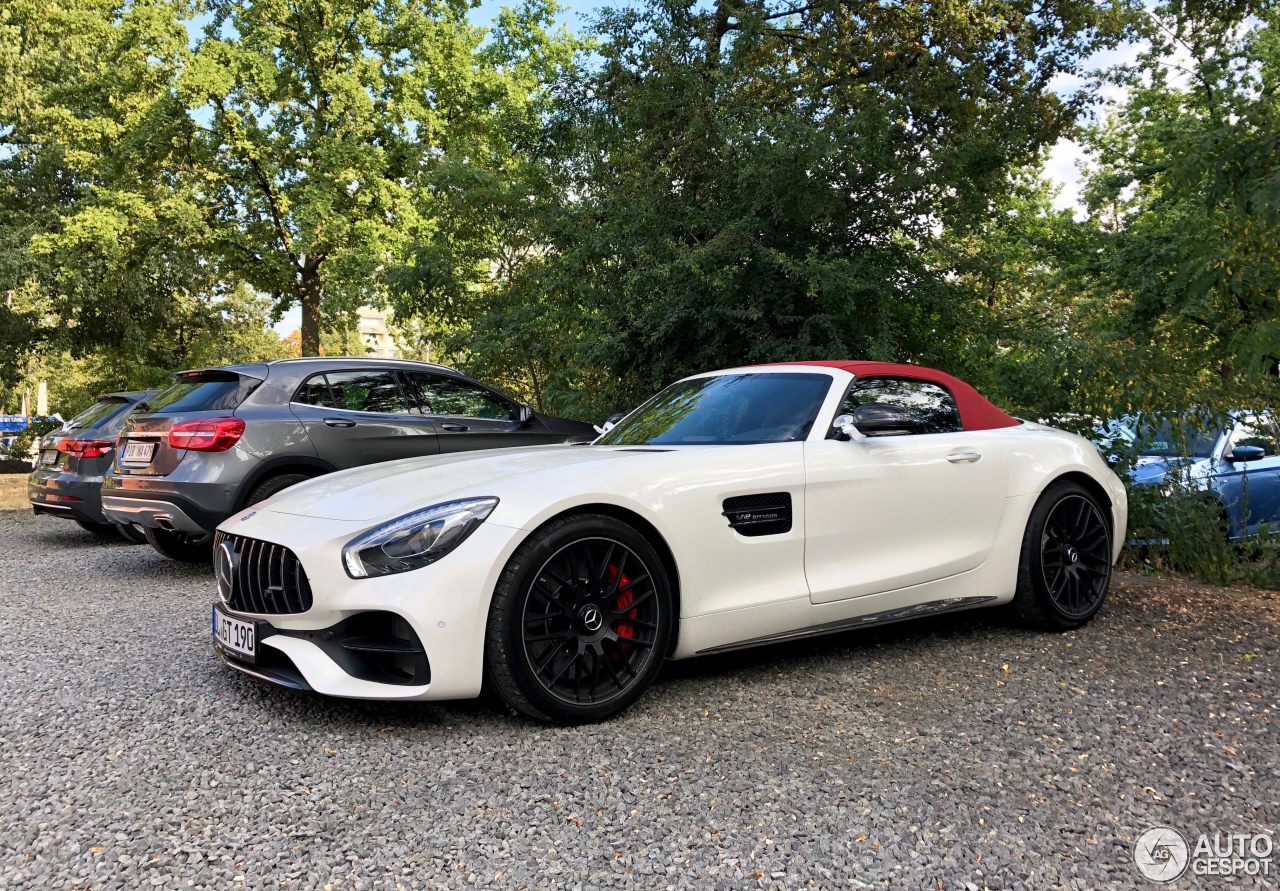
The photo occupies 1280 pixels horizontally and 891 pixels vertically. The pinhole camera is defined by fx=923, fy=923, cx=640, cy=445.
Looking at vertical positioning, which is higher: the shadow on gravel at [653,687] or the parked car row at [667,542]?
the parked car row at [667,542]

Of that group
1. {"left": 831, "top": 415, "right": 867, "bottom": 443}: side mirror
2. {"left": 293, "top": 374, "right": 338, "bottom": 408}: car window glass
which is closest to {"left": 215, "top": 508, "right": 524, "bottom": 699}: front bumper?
{"left": 831, "top": 415, "right": 867, "bottom": 443}: side mirror

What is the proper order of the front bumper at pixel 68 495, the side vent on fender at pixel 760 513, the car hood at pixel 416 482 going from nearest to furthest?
the car hood at pixel 416 482 → the side vent on fender at pixel 760 513 → the front bumper at pixel 68 495

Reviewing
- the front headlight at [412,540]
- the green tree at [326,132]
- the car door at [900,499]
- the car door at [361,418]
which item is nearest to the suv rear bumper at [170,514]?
the car door at [361,418]

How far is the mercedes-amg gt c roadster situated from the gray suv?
107 inches

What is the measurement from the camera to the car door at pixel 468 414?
7.77 meters

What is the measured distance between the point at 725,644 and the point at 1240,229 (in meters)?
5.38

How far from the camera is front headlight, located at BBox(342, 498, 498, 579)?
325cm

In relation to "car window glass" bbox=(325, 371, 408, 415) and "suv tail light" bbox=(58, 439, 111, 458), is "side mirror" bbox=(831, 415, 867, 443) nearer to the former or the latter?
"car window glass" bbox=(325, 371, 408, 415)

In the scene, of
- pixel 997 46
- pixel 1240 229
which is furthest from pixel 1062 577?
pixel 997 46

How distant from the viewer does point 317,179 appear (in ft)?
70.6

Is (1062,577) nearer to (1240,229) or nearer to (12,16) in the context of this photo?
(1240,229)

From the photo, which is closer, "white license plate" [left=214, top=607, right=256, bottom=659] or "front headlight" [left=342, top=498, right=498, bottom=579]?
"front headlight" [left=342, top=498, right=498, bottom=579]

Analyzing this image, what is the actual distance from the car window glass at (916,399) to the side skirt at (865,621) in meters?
0.86

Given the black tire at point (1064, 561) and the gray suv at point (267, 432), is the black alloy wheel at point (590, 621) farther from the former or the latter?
the gray suv at point (267, 432)
